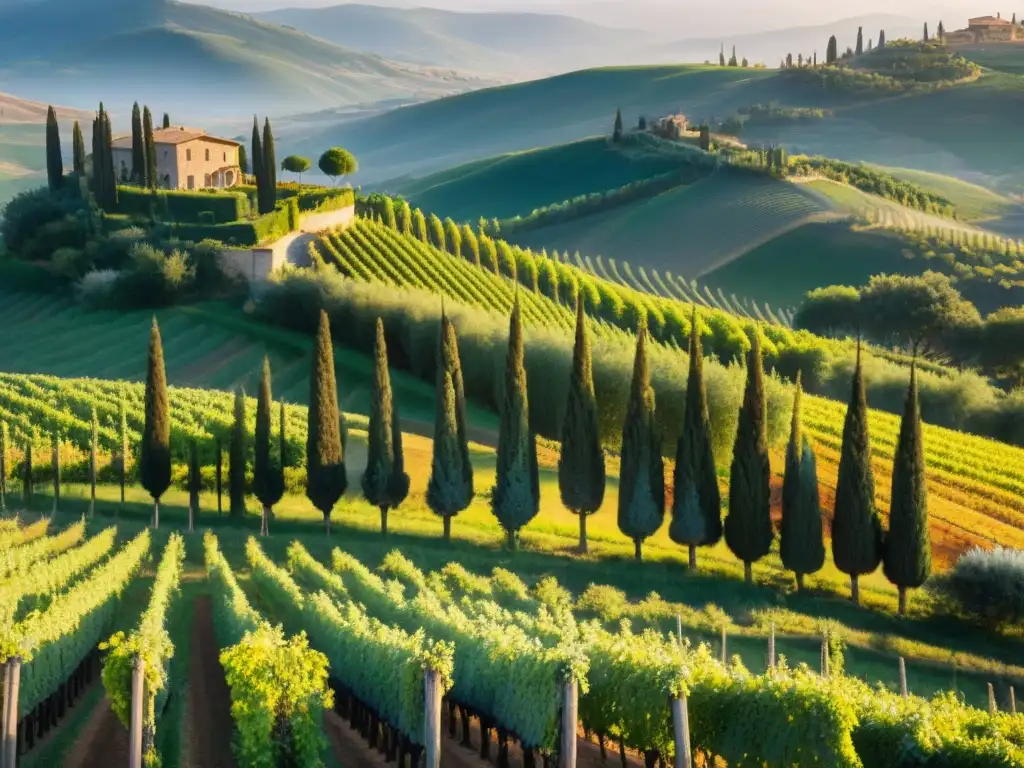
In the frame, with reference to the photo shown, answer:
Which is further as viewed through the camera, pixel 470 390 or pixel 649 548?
pixel 470 390

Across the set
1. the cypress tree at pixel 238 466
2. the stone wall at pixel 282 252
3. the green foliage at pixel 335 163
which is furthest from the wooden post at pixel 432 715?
the green foliage at pixel 335 163

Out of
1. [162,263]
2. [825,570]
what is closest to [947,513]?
[825,570]

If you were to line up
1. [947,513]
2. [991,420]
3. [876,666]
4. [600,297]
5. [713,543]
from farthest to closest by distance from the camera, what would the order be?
[600,297] → [991,420] → [947,513] → [713,543] → [876,666]

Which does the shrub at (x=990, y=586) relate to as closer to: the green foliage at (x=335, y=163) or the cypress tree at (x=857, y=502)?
the cypress tree at (x=857, y=502)

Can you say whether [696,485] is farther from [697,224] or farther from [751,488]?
[697,224]

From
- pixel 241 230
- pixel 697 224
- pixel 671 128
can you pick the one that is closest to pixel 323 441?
pixel 241 230

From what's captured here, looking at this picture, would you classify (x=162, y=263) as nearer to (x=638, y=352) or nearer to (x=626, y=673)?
(x=638, y=352)

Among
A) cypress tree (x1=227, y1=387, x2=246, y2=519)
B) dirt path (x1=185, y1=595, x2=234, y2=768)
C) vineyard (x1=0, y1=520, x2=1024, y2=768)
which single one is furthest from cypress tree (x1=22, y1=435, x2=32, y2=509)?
vineyard (x1=0, y1=520, x2=1024, y2=768)
